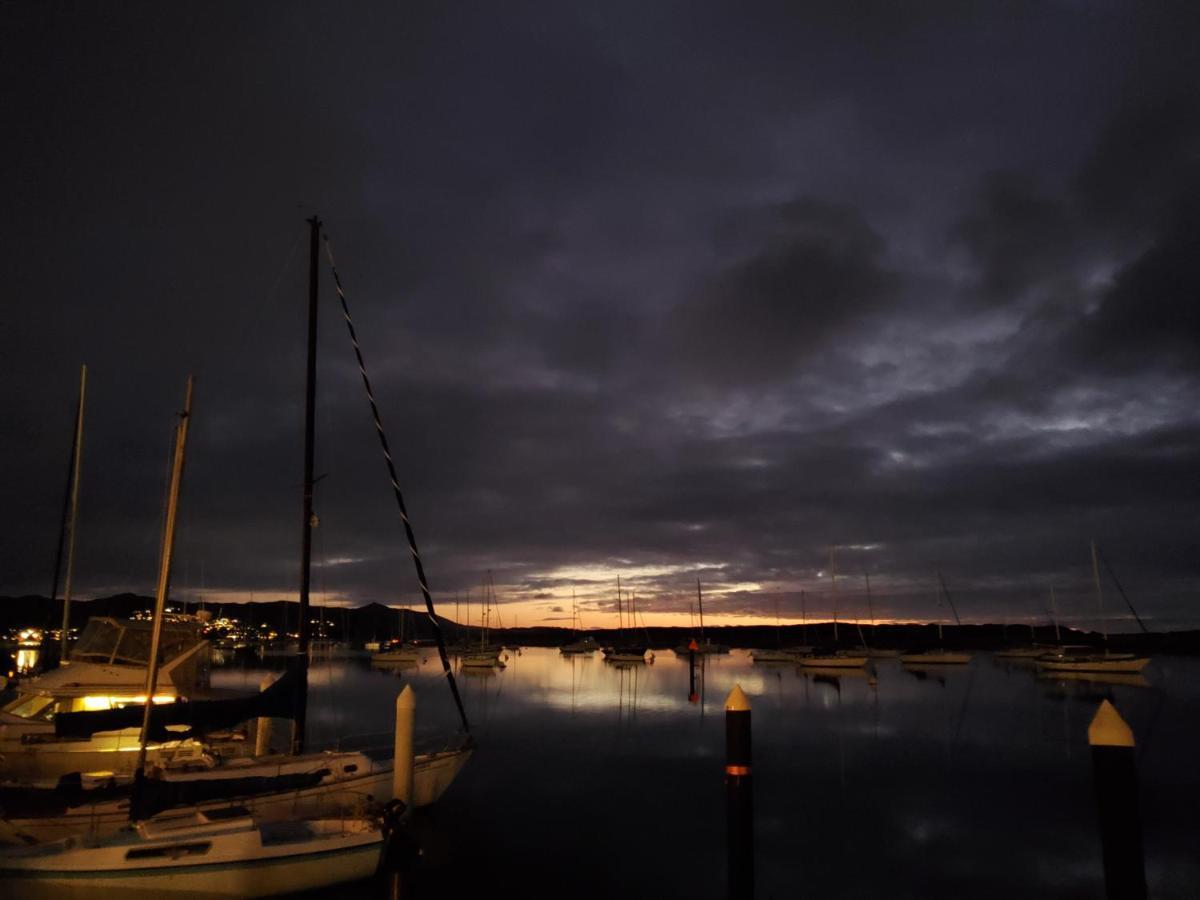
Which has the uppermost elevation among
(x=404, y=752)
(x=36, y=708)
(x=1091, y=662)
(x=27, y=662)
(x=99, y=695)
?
(x=99, y=695)

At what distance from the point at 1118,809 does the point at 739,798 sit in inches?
166

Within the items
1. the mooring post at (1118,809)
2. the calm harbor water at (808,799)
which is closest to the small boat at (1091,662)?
the calm harbor water at (808,799)

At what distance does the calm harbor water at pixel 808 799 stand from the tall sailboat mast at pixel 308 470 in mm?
4798

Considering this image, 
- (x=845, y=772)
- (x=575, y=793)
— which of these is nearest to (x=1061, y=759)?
A: (x=845, y=772)

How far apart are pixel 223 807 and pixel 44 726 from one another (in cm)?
743

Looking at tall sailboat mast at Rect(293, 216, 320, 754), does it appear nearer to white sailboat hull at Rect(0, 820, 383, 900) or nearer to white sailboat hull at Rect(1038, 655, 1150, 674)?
white sailboat hull at Rect(0, 820, 383, 900)

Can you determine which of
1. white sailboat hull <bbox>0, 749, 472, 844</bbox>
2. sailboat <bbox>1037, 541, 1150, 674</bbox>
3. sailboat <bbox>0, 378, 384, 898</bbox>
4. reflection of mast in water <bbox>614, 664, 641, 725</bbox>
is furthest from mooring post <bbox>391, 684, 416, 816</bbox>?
sailboat <bbox>1037, 541, 1150, 674</bbox>

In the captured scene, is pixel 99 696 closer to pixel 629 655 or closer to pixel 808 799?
pixel 808 799

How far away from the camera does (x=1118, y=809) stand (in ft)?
24.4

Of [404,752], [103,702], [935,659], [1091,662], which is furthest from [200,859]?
[935,659]

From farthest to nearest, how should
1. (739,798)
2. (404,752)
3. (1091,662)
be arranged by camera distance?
(1091,662) → (404,752) → (739,798)

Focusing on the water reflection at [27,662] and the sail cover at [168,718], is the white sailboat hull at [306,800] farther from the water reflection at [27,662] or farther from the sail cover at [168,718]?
the water reflection at [27,662]

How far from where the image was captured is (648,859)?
18.6m

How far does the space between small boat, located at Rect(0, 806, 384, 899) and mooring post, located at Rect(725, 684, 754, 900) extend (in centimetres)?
699
